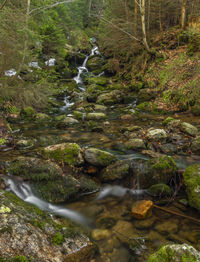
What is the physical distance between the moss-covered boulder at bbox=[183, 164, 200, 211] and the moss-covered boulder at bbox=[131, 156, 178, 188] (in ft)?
1.34

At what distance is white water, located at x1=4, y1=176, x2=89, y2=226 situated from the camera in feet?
10.3

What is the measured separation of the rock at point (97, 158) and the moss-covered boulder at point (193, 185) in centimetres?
163

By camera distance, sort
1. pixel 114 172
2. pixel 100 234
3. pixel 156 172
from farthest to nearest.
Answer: pixel 114 172
pixel 156 172
pixel 100 234

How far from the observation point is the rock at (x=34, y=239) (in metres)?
1.89

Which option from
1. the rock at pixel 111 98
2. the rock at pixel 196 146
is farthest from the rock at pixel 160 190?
the rock at pixel 111 98

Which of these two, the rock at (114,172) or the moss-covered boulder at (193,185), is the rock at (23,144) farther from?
the moss-covered boulder at (193,185)

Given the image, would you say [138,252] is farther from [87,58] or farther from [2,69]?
[87,58]

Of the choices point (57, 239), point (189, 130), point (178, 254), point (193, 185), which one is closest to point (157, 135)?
point (189, 130)

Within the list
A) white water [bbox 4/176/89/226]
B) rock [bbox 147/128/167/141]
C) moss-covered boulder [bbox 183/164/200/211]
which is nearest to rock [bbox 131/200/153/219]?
moss-covered boulder [bbox 183/164/200/211]

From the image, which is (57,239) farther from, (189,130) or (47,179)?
(189,130)

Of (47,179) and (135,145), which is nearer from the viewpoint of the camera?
(47,179)

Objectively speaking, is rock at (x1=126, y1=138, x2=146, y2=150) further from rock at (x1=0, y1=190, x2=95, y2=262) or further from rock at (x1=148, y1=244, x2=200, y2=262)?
rock at (x1=148, y1=244, x2=200, y2=262)

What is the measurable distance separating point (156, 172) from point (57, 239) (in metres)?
2.42

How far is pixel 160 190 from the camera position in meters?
3.58
